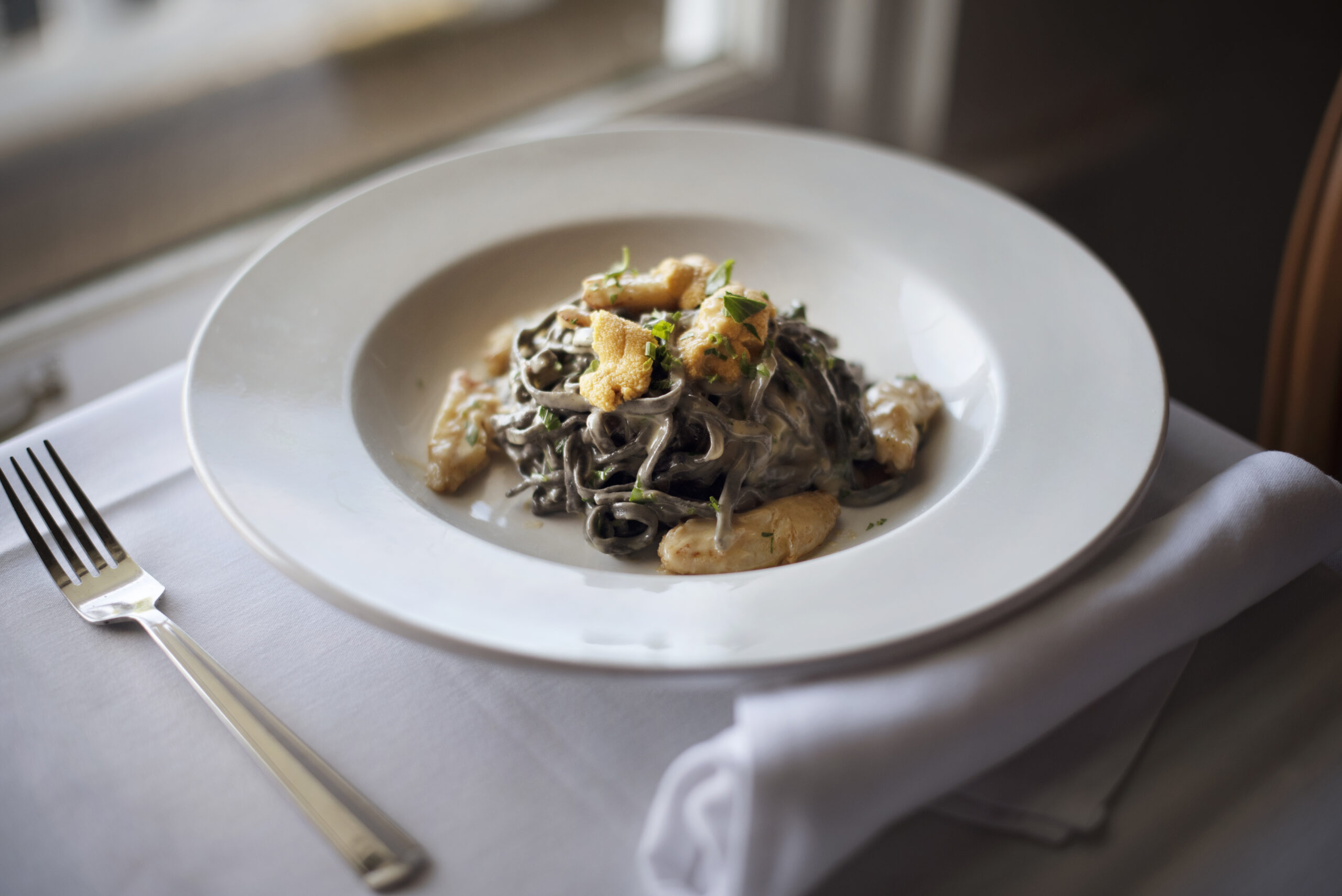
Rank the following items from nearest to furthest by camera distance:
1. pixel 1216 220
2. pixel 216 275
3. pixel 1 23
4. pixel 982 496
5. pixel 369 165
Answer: pixel 982 496
pixel 1 23
pixel 216 275
pixel 369 165
pixel 1216 220

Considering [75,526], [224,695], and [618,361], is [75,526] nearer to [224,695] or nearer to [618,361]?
[224,695]

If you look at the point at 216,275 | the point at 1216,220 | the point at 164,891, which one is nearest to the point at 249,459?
the point at 164,891

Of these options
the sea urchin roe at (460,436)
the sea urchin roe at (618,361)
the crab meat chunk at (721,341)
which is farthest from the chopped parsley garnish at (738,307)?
the sea urchin roe at (460,436)

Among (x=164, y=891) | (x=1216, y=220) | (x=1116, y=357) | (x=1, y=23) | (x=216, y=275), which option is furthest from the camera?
(x=1216, y=220)

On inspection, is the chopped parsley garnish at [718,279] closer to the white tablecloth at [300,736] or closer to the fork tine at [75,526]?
the white tablecloth at [300,736]

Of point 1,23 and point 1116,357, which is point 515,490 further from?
point 1,23

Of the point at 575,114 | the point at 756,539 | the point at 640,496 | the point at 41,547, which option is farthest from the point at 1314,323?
the point at 41,547
